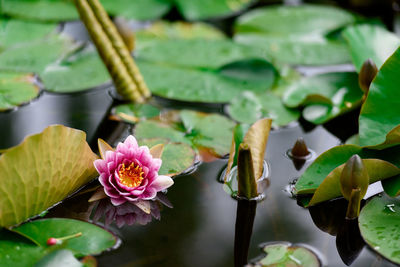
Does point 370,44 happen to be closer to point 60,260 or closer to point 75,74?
point 75,74

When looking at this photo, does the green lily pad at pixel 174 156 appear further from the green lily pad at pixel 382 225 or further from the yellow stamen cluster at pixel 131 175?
the green lily pad at pixel 382 225

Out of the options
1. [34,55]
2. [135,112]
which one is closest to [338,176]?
[135,112]

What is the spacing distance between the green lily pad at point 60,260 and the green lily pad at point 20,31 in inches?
67.2

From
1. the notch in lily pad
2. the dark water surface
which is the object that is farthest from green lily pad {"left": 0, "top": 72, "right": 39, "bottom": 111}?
the notch in lily pad

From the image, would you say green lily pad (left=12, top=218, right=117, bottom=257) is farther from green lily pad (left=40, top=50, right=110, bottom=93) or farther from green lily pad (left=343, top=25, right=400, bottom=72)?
green lily pad (left=343, top=25, right=400, bottom=72)

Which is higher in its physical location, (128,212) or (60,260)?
(60,260)

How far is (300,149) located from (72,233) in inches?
37.5

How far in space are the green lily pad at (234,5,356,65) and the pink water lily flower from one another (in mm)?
1294

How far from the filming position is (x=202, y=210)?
1.71 meters

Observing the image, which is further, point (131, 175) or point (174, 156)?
point (174, 156)

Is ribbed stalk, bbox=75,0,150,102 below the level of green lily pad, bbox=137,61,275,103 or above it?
above

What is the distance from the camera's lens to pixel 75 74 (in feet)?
8.27

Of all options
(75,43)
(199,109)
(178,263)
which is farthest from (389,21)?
(178,263)

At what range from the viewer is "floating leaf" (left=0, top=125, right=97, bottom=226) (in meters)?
1.46
